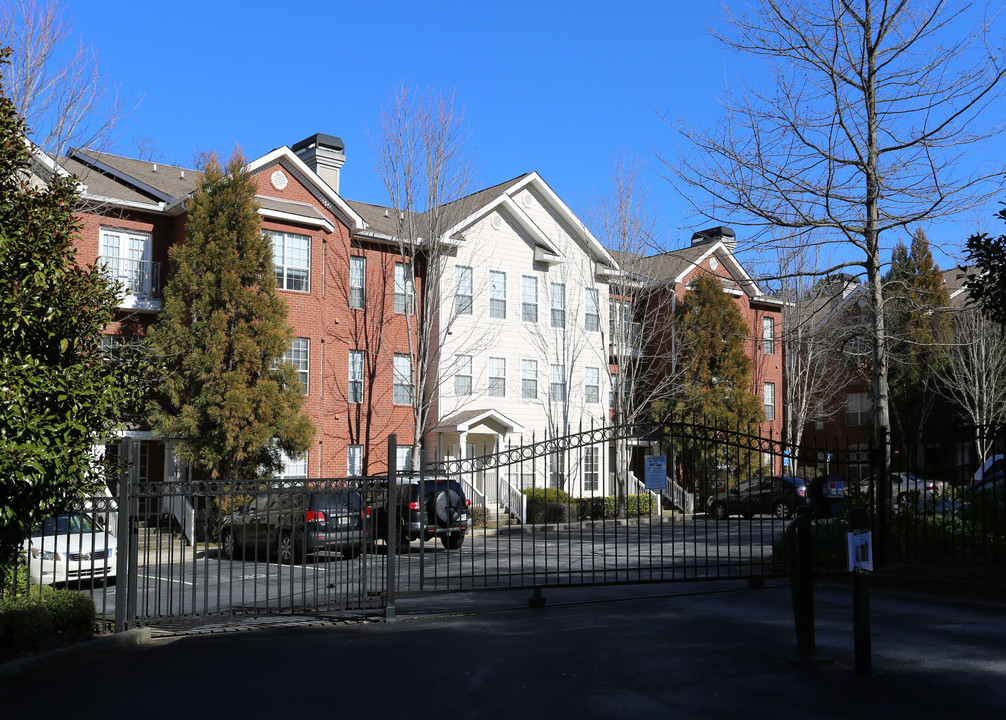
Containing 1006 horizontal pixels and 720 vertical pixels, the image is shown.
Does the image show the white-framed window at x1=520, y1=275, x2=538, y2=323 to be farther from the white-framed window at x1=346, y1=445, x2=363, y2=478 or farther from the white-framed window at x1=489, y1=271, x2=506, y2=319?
the white-framed window at x1=346, y1=445, x2=363, y2=478

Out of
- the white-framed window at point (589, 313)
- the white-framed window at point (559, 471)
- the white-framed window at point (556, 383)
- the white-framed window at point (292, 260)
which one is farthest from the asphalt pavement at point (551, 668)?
the white-framed window at point (589, 313)

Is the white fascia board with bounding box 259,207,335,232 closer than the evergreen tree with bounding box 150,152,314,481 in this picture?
No

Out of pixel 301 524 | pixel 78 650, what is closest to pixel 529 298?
pixel 301 524

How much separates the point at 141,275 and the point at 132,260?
48 centimetres

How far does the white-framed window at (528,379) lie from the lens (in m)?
32.5

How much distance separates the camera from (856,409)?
165 feet

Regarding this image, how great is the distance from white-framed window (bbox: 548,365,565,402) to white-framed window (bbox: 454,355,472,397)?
345 centimetres

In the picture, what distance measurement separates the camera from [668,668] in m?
7.90

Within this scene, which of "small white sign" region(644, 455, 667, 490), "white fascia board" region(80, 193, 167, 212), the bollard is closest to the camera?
the bollard

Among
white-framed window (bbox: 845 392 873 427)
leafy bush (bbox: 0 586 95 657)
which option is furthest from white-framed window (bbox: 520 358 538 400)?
white-framed window (bbox: 845 392 873 427)

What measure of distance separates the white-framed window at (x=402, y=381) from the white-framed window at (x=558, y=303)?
6189 mm

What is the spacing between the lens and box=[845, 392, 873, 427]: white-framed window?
49.2m

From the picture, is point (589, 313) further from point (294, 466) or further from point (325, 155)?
point (294, 466)

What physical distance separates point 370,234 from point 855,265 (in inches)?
686
